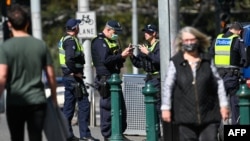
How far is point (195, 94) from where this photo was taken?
9.60 m

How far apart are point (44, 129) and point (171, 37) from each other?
10.8ft

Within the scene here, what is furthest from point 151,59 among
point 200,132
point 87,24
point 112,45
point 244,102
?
point 87,24

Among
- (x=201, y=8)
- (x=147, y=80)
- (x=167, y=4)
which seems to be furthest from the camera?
(x=201, y=8)

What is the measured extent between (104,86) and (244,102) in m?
3.66

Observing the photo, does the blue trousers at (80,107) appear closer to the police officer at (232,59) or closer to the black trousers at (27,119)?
the police officer at (232,59)

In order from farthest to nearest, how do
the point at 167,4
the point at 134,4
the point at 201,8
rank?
the point at 201,8 → the point at 134,4 → the point at 167,4

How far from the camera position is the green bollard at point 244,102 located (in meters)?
10.4

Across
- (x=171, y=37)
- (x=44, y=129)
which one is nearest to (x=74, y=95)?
(x=171, y=37)

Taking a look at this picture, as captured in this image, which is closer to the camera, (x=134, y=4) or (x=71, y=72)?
(x=71, y=72)

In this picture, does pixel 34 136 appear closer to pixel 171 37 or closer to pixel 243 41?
pixel 171 37

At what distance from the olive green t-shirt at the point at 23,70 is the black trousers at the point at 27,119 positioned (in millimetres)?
77

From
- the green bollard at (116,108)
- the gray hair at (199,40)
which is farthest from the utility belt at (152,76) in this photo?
the gray hair at (199,40)

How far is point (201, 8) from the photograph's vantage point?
4762 cm

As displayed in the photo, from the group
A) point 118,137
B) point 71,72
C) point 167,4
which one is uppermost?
point 167,4
